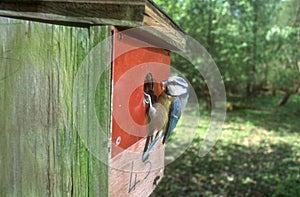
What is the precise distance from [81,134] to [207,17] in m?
6.29

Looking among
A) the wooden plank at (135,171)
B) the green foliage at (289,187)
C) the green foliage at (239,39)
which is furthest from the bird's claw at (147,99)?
the green foliage at (239,39)

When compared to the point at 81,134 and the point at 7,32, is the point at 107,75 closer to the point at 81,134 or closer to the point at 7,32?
the point at 81,134

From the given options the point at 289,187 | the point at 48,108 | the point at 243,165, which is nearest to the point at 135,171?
the point at 48,108

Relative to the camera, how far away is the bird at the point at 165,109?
104 cm

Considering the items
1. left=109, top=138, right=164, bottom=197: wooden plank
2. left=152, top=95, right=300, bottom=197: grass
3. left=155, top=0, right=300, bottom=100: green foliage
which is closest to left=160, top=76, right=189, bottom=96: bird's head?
left=109, top=138, right=164, bottom=197: wooden plank

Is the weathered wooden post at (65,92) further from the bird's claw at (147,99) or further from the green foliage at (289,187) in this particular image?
the green foliage at (289,187)

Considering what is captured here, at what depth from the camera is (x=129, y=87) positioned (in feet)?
2.86

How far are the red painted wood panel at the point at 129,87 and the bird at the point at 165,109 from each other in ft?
0.10

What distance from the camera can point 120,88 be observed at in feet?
2.63

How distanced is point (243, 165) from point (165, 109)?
407 centimetres

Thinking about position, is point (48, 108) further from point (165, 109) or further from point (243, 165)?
point (243, 165)

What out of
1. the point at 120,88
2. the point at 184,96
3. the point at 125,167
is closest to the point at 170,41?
the point at 184,96

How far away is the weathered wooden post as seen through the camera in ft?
2.39

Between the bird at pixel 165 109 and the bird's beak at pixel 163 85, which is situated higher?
the bird's beak at pixel 163 85
